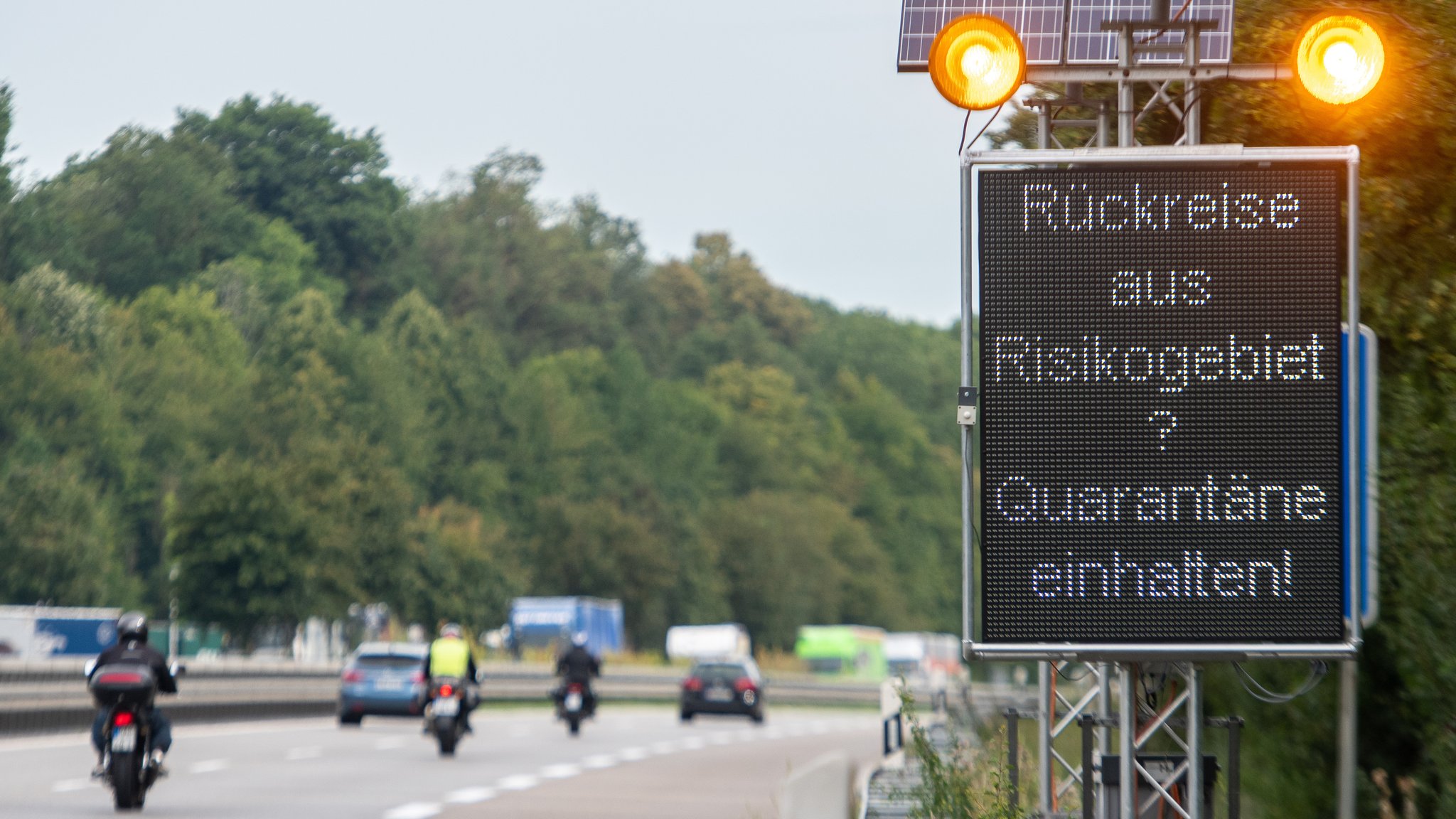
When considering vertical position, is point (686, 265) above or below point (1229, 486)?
above

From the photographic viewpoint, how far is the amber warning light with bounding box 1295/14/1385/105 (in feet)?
25.8

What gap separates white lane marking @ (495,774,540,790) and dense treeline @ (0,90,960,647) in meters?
12.2

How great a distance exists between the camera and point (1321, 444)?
7469mm

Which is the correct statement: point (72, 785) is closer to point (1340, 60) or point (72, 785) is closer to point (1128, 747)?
point (1128, 747)

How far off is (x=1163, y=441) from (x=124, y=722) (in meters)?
9.74

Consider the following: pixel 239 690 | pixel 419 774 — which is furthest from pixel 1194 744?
pixel 239 690

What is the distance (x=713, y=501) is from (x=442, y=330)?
25.1 m

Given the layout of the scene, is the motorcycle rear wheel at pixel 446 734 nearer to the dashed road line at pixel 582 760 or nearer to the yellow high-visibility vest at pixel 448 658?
the yellow high-visibility vest at pixel 448 658

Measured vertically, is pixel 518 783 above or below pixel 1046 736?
below

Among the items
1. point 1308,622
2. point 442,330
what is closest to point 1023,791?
point 1308,622

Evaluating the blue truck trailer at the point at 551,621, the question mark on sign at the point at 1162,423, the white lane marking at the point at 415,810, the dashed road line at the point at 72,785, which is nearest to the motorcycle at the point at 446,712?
the dashed road line at the point at 72,785

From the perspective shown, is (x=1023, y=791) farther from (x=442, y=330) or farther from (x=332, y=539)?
(x=442, y=330)

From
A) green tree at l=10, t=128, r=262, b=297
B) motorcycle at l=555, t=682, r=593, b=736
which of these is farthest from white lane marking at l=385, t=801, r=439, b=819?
green tree at l=10, t=128, r=262, b=297

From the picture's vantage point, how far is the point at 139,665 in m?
15.0
